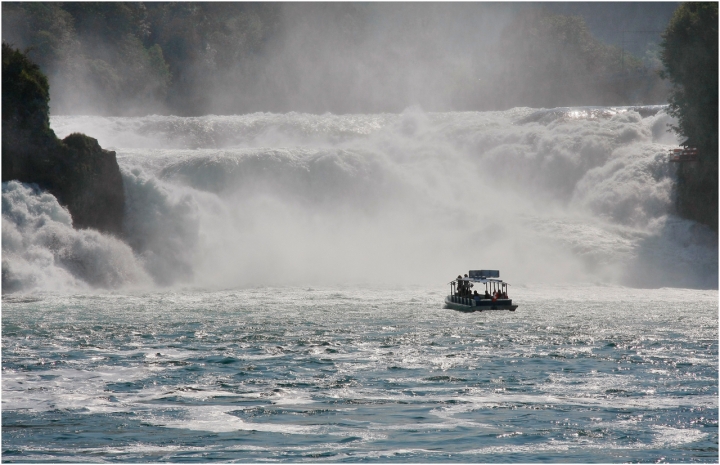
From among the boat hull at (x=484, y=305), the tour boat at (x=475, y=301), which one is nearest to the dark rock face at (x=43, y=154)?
the tour boat at (x=475, y=301)

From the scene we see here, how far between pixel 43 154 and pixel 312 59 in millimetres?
92054

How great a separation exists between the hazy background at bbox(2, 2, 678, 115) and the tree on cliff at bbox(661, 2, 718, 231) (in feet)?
173

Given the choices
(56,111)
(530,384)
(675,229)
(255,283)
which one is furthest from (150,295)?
(56,111)

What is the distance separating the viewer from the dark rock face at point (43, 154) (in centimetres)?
4838

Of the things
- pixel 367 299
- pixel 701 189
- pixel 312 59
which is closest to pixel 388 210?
pixel 367 299

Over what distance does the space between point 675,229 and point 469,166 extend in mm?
14444

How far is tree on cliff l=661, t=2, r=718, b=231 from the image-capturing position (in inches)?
2297

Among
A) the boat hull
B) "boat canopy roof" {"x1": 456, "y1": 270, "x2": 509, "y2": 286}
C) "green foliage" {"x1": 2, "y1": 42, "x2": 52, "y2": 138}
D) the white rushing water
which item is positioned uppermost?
"green foliage" {"x1": 2, "y1": 42, "x2": 52, "y2": 138}

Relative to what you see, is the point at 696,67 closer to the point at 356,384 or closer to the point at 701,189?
the point at 701,189

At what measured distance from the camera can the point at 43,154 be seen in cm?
4903

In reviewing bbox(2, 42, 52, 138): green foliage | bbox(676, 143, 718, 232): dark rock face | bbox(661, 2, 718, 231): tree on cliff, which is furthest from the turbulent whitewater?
bbox(2, 42, 52, 138): green foliage

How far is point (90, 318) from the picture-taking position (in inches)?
1340

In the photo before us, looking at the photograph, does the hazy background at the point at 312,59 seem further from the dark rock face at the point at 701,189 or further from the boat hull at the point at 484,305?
the boat hull at the point at 484,305

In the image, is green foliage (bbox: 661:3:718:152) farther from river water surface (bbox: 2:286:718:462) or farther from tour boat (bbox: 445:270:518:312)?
tour boat (bbox: 445:270:518:312)
